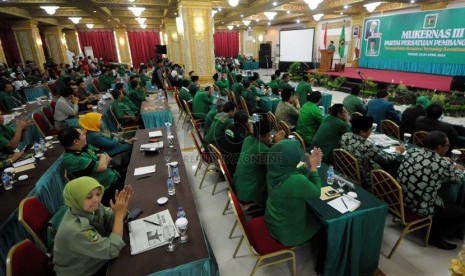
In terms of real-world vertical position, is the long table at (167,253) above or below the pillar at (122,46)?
below

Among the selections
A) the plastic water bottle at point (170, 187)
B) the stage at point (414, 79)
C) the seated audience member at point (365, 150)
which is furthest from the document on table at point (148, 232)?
the stage at point (414, 79)

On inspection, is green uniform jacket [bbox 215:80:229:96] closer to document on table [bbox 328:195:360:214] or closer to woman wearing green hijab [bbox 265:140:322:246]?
woman wearing green hijab [bbox 265:140:322:246]

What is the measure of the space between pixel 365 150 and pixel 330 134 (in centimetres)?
57

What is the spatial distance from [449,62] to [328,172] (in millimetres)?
10323

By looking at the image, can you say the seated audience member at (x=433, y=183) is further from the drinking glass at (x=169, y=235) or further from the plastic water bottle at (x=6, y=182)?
the plastic water bottle at (x=6, y=182)

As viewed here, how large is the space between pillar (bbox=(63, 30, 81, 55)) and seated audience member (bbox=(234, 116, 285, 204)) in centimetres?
2075

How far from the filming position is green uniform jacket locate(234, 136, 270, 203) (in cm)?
250

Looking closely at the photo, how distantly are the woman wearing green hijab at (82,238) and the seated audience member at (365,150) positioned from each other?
2520 mm

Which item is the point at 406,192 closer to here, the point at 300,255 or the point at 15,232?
the point at 300,255

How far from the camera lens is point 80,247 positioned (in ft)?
5.04

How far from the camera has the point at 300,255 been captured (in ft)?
8.34

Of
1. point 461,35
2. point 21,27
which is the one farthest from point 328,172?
point 21,27

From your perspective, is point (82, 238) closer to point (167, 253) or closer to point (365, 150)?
point (167, 253)

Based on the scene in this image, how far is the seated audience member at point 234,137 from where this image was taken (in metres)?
3.34
